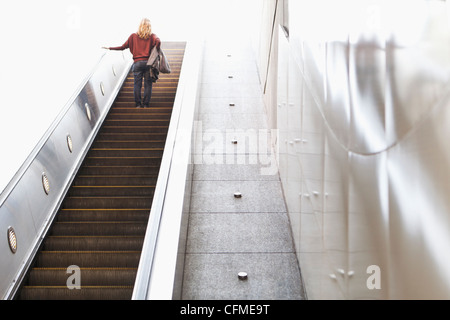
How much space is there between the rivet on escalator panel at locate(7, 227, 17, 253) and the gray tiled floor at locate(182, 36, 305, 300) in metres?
1.65

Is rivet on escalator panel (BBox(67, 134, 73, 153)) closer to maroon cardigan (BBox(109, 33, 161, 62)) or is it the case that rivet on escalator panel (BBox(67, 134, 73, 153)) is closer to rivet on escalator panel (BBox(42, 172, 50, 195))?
rivet on escalator panel (BBox(42, 172, 50, 195))

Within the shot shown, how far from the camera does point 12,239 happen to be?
5.16 metres

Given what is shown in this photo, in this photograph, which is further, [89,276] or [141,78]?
[141,78]

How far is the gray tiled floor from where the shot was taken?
488 centimetres

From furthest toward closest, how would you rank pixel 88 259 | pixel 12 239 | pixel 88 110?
pixel 88 110 < pixel 88 259 < pixel 12 239

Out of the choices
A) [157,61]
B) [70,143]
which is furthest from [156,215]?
[157,61]

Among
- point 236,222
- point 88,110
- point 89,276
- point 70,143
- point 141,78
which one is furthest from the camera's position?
point 141,78

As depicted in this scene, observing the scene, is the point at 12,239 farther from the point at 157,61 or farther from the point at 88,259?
the point at 157,61

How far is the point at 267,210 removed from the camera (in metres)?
6.31

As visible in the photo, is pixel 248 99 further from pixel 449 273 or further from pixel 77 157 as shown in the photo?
pixel 449 273

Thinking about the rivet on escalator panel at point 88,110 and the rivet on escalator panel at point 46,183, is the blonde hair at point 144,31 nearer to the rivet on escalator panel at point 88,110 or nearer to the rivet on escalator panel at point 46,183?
the rivet on escalator panel at point 88,110

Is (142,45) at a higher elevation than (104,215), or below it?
higher

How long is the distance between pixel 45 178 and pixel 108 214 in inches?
34.3
